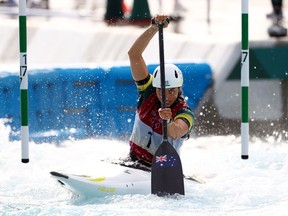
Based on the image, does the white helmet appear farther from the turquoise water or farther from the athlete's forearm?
the turquoise water

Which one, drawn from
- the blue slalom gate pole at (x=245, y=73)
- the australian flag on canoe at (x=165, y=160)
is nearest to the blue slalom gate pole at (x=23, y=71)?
the australian flag on canoe at (x=165, y=160)

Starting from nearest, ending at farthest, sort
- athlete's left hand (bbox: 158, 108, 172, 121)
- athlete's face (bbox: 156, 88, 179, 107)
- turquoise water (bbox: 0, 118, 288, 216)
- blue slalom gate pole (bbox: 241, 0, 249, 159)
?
1. turquoise water (bbox: 0, 118, 288, 216)
2. athlete's left hand (bbox: 158, 108, 172, 121)
3. athlete's face (bbox: 156, 88, 179, 107)
4. blue slalom gate pole (bbox: 241, 0, 249, 159)

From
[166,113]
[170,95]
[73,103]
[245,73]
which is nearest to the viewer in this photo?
[166,113]

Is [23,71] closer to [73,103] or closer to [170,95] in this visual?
[170,95]

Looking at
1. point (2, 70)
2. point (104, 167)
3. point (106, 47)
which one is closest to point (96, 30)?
point (106, 47)

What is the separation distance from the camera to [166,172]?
25.8ft

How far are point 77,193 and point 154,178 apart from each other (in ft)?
1.74

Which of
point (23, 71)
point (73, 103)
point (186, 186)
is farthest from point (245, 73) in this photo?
point (73, 103)

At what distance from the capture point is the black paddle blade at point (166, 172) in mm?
7859

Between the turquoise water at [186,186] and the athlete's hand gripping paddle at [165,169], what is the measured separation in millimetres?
85

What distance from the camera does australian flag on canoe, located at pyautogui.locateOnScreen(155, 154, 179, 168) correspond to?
7863 mm

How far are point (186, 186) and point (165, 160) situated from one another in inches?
15.8

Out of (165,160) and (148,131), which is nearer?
(165,160)

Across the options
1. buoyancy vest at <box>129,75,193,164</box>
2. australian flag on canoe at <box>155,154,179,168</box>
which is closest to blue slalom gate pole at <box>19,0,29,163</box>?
buoyancy vest at <box>129,75,193,164</box>
